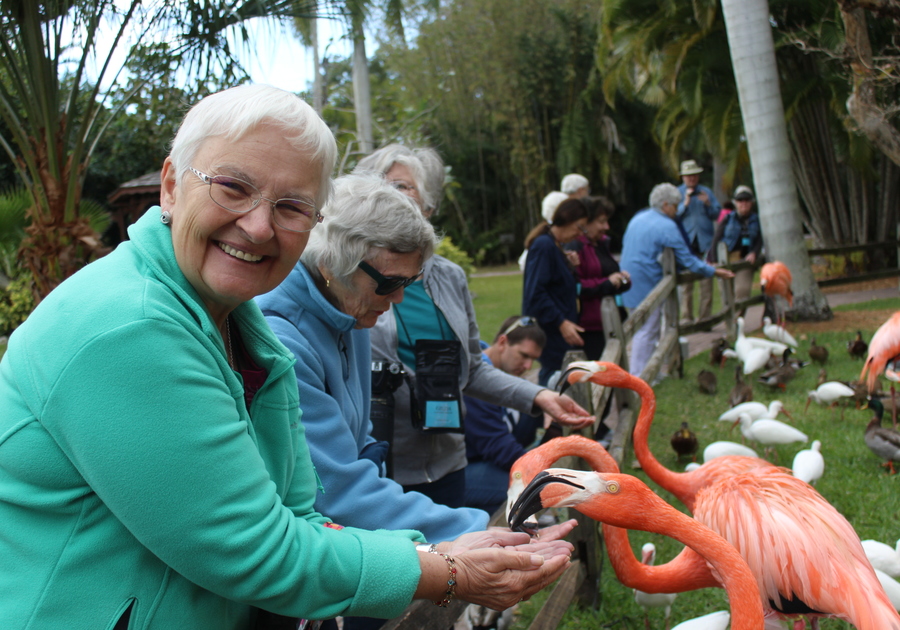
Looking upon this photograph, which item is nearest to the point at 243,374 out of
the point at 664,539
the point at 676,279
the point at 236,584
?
the point at 236,584

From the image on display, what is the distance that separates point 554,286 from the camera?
5.60m

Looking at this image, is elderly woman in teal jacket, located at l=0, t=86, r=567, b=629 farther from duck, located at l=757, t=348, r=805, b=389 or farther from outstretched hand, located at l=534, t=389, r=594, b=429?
duck, located at l=757, t=348, r=805, b=389

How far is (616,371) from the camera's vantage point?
3.67 metres

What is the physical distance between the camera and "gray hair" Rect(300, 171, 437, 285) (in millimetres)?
2047

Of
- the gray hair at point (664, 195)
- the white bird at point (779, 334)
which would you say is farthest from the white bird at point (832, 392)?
the gray hair at point (664, 195)

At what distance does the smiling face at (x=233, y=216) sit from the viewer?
4.27 ft

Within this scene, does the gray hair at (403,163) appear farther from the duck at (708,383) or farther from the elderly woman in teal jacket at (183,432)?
the duck at (708,383)

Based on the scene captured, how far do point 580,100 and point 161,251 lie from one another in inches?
1017

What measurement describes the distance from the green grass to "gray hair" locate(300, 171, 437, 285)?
2.33 m

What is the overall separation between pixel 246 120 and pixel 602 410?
11.9 ft

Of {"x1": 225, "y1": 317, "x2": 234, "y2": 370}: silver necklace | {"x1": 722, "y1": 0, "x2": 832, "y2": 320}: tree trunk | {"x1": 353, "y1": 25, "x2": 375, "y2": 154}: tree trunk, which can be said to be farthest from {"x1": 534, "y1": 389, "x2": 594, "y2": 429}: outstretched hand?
{"x1": 353, "y1": 25, "x2": 375, "y2": 154}: tree trunk

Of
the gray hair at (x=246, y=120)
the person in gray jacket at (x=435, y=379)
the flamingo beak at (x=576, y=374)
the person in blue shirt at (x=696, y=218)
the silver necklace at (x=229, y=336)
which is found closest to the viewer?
the gray hair at (x=246, y=120)

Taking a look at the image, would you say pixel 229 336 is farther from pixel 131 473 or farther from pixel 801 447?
pixel 801 447

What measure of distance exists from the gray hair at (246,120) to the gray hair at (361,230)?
2.10ft
